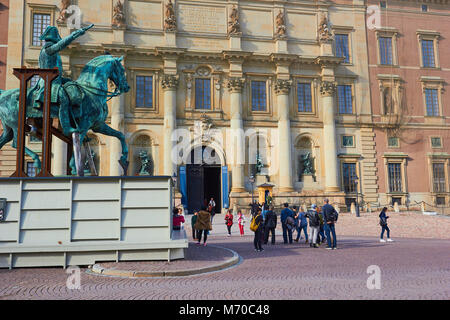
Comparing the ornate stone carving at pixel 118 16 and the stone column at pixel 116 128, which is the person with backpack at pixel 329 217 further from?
the ornate stone carving at pixel 118 16

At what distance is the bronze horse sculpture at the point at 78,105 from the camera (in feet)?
36.1

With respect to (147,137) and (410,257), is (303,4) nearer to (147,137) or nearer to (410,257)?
(147,137)

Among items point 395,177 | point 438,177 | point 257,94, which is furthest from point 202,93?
point 438,177

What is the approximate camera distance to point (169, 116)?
99.6 ft

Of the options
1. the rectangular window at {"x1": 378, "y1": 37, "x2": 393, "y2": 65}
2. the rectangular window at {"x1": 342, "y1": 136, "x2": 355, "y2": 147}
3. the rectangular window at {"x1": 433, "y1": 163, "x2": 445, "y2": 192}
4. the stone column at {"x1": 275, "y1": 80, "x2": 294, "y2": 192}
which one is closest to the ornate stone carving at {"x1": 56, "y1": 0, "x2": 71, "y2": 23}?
the stone column at {"x1": 275, "y1": 80, "x2": 294, "y2": 192}

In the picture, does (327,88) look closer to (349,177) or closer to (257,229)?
(349,177)

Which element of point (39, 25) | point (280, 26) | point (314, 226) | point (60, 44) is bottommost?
point (314, 226)

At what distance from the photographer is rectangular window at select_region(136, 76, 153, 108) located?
102 ft

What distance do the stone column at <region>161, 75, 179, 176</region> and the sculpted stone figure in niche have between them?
551 centimetres

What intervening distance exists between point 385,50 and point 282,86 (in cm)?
1144

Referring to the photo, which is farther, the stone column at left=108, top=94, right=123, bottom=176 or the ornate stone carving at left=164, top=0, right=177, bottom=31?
the ornate stone carving at left=164, top=0, right=177, bottom=31

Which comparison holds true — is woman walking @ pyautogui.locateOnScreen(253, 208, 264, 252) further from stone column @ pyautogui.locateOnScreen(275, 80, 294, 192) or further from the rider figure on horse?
stone column @ pyautogui.locateOnScreen(275, 80, 294, 192)

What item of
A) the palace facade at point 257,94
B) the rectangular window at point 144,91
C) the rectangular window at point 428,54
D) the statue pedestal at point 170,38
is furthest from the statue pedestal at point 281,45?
the rectangular window at point 428,54

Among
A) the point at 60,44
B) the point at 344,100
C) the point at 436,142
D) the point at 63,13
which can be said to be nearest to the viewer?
the point at 60,44
